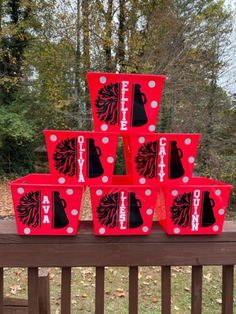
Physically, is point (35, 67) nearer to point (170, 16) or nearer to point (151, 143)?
point (170, 16)

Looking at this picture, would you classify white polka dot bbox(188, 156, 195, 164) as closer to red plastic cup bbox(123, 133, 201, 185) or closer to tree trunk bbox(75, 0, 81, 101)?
red plastic cup bbox(123, 133, 201, 185)

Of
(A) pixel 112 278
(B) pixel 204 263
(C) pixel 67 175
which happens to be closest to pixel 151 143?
(C) pixel 67 175

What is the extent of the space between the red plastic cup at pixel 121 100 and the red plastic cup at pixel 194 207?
9.1 inches

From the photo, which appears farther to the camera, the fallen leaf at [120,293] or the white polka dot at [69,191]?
the fallen leaf at [120,293]

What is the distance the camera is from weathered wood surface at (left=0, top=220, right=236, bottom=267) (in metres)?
1.10

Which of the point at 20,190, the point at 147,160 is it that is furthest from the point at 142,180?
the point at 20,190

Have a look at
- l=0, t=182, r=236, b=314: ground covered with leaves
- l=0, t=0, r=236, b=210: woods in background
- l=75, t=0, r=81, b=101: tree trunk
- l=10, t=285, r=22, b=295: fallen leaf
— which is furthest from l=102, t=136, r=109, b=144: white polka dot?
l=75, t=0, r=81, b=101: tree trunk

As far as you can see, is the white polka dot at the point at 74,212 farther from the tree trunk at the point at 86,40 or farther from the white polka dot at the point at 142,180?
the tree trunk at the point at 86,40

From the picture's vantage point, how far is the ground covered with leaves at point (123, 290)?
273 cm

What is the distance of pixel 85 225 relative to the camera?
120cm

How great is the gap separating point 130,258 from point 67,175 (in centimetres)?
35

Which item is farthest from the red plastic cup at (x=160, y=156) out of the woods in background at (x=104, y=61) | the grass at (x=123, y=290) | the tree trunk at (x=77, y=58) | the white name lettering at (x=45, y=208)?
the tree trunk at (x=77, y=58)

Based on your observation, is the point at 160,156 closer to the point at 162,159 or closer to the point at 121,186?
the point at 162,159

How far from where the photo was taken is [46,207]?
1.08 meters
